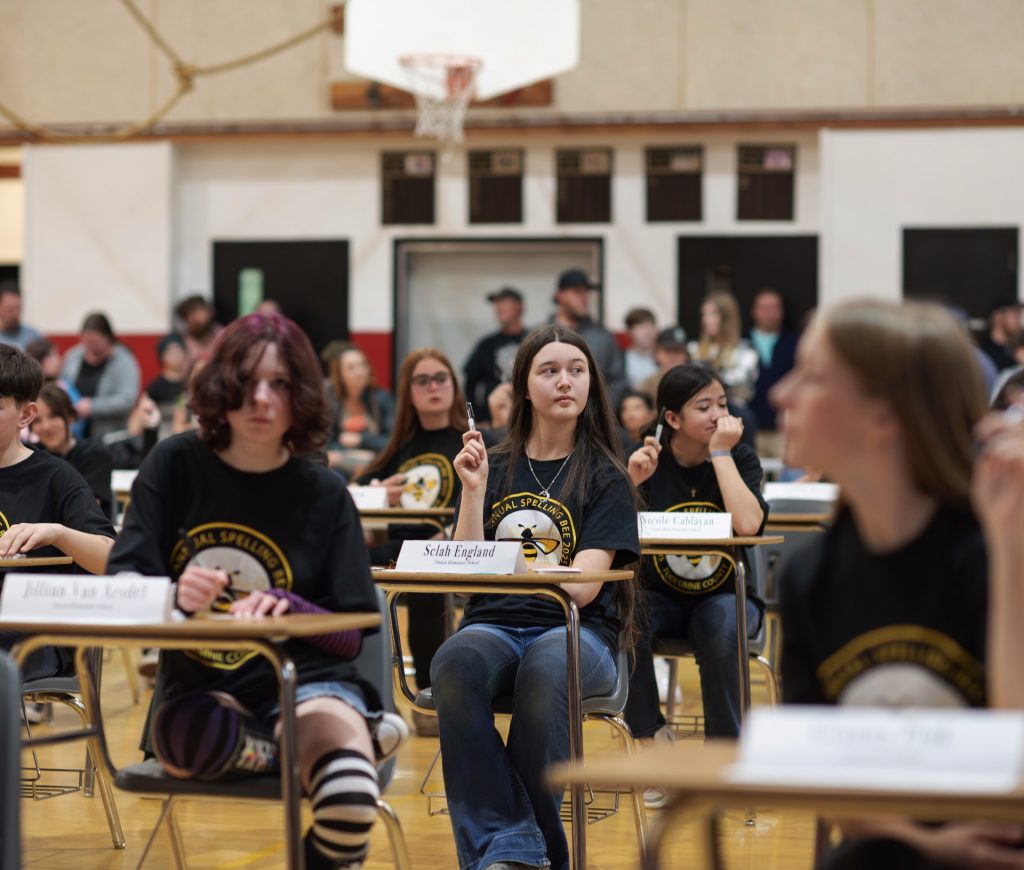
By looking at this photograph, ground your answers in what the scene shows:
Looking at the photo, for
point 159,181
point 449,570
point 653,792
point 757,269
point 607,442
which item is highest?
point 159,181

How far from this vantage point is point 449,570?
2990 mm

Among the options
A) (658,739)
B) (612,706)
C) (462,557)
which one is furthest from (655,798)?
(462,557)

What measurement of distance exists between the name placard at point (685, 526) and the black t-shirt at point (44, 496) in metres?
1.34

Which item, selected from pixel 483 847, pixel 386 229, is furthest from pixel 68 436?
pixel 386 229

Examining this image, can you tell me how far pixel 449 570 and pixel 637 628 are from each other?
28.6 inches

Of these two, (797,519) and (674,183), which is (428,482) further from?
(674,183)

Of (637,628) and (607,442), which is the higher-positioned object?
(607,442)

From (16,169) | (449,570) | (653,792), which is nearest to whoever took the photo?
(449,570)

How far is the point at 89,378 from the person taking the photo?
9.16 metres

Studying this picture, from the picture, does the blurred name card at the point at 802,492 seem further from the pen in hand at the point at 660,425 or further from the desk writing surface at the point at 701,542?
the desk writing surface at the point at 701,542

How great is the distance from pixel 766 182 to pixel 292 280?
12.1ft

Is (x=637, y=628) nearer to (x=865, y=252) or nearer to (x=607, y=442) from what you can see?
(x=607, y=442)

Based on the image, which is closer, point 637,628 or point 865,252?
point 637,628

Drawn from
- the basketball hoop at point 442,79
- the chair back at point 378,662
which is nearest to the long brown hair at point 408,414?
the chair back at point 378,662
